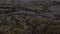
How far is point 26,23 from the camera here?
1203 millimetres

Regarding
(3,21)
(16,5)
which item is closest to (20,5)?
(16,5)

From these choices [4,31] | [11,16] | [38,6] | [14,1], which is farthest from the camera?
[14,1]

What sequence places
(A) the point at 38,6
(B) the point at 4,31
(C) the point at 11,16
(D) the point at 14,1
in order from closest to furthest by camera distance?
(B) the point at 4,31, (C) the point at 11,16, (A) the point at 38,6, (D) the point at 14,1

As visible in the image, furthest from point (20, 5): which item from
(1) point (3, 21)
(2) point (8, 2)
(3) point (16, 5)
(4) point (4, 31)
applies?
(4) point (4, 31)

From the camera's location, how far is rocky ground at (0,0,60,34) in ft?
3.78

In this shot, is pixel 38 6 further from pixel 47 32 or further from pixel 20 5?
pixel 47 32

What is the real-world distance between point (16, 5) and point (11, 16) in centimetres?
27

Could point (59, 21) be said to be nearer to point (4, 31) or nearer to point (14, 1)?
point (4, 31)

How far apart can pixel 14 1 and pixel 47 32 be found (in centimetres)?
68

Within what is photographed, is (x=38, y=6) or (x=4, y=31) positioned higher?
(x=38, y=6)

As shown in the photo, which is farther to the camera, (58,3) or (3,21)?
(58,3)

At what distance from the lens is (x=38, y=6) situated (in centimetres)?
148

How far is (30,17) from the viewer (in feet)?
4.20

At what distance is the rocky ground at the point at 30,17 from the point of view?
1153 mm
